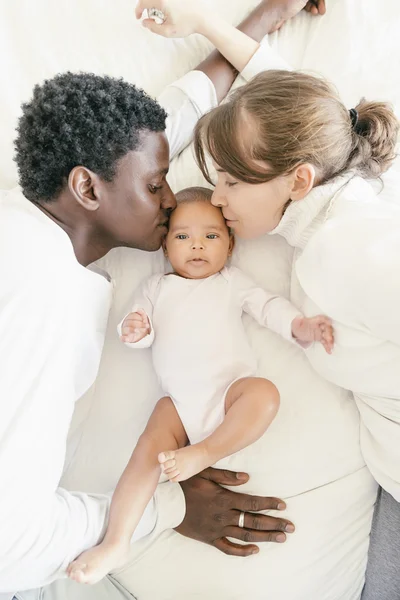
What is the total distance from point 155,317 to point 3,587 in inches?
24.8

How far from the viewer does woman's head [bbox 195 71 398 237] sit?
109 cm

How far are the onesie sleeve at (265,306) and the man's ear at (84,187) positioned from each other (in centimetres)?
38

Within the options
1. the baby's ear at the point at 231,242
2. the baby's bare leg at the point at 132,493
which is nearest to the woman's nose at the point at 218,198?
the baby's ear at the point at 231,242

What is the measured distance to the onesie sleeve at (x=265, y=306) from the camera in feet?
3.95

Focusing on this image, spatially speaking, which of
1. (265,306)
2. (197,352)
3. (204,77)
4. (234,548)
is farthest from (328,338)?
(204,77)

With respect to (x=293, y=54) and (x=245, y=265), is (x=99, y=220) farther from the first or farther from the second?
(x=293, y=54)

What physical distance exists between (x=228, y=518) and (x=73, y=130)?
88 centimetres

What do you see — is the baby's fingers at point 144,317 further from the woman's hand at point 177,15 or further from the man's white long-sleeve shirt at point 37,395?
the woman's hand at point 177,15

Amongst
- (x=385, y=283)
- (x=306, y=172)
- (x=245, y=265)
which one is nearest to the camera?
(x=385, y=283)

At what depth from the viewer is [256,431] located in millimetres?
1133

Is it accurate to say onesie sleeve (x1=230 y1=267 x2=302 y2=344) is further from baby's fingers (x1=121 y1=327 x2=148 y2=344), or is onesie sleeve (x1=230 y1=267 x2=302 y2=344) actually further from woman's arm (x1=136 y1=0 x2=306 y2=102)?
woman's arm (x1=136 y1=0 x2=306 y2=102)

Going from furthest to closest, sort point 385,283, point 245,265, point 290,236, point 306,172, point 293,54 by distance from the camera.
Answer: point 293,54, point 245,265, point 290,236, point 306,172, point 385,283

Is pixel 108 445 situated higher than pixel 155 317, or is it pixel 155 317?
pixel 155 317

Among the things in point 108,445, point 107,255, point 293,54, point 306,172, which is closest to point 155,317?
point 107,255
